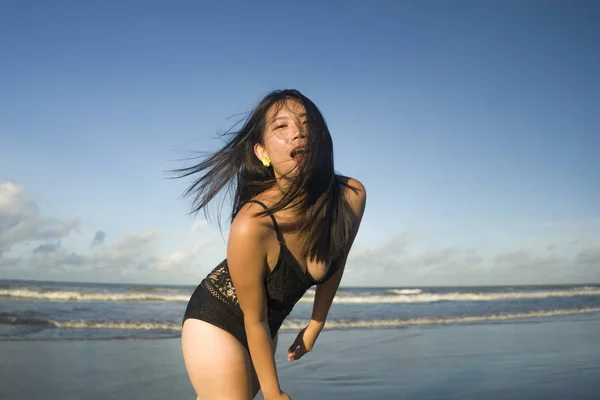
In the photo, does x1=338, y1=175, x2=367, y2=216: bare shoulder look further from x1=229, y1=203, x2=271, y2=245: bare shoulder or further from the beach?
the beach

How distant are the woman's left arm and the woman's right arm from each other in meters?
0.49

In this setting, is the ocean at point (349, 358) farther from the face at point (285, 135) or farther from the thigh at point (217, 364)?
the face at point (285, 135)

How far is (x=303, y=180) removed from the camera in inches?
82.7

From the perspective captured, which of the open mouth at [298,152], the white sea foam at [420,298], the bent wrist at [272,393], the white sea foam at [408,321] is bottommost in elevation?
the white sea foam at [420,298]

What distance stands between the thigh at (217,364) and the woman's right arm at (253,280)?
0.23m

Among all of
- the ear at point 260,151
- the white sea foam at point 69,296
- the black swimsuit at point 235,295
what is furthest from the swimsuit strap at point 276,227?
the white sea foam at point 69,296

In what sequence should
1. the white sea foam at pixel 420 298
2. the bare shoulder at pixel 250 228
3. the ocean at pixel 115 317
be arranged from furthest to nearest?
the white sea foam at pixel 420 298, the ocean at pixel 115 317, the bare shoulder at pixel 250 228

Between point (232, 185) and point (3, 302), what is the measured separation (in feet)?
53.2

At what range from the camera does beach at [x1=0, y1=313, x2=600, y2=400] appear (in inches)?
236

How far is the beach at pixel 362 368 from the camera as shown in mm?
5984

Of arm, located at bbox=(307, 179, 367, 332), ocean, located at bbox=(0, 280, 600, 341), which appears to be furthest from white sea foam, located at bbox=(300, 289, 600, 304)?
arm, located at bbox=(307, 179, 367, 332)

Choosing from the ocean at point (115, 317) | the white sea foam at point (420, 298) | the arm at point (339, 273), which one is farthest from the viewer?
the white sea foam at point (420, 298)

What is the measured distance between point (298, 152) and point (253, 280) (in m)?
0.57

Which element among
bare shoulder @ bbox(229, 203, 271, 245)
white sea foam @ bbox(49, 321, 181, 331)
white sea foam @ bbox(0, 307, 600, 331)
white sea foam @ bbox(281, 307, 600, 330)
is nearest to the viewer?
bare shoulder @ bbox(229, 203, 271, 245)
